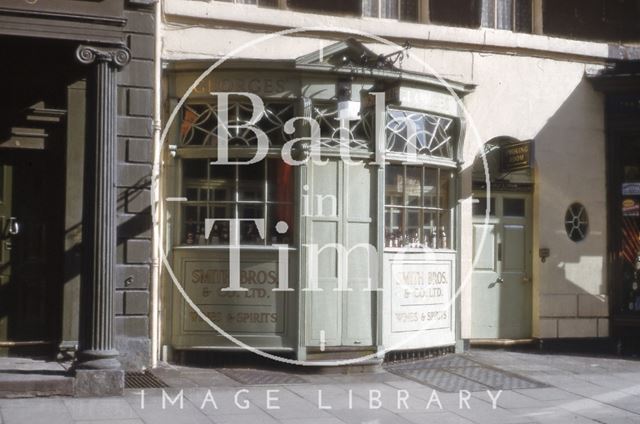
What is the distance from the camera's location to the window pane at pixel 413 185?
1252cm

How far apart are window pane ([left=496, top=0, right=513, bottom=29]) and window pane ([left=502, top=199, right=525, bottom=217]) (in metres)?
2.71

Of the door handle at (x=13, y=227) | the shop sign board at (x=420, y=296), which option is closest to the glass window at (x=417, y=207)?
the shop sign board at (x=420, y=296)

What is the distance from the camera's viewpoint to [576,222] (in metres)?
14.1

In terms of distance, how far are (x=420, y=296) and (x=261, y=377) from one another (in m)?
2.73

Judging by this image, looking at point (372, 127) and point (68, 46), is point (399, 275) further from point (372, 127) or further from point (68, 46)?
point (68, 46)

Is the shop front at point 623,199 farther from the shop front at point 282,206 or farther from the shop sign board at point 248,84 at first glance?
the shop sign board at point 248,84

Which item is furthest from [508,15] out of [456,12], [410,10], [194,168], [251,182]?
[194,168]

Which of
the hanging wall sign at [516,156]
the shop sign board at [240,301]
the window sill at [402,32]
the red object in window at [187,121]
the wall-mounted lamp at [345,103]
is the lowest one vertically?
the shop sign board at [240,301]

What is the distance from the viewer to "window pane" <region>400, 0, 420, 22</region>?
13.2 metres

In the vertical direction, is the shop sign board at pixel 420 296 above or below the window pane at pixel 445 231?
below

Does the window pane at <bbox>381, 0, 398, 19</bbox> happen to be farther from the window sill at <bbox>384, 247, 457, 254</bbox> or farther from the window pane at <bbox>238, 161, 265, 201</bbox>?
the window sill at <bbox>384, 247, 457, 254</bbox>

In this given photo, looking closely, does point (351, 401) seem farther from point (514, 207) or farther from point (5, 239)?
point (514, 207)

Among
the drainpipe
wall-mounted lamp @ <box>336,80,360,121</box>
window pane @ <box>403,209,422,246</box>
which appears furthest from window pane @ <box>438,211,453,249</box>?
the drainpipe

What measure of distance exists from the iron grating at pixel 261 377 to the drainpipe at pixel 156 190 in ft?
3.35
